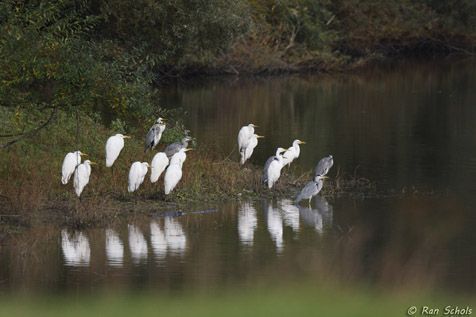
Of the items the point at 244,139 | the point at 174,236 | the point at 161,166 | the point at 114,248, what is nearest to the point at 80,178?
the point at 161,166

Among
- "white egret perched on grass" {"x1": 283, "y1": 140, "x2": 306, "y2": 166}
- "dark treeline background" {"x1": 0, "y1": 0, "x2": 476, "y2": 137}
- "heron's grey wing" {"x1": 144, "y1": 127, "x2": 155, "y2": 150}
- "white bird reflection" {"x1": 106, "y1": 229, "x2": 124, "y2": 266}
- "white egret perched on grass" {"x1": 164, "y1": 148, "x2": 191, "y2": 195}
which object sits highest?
"dark treeline background" {"x1": 0, "y1": 0, "x2": 476, "y2": 137}

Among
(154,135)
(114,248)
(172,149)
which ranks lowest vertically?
(114,248)

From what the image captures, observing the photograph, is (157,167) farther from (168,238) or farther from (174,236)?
(168,238)

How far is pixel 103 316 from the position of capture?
13.8 m

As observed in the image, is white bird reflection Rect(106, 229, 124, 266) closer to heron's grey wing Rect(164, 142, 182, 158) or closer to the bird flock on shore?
the bird flock on shore

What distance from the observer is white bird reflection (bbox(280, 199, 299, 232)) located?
20.2m

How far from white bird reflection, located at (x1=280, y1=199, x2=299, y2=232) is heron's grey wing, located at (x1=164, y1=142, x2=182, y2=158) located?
2.41 metres

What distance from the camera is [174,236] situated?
62.3 ft

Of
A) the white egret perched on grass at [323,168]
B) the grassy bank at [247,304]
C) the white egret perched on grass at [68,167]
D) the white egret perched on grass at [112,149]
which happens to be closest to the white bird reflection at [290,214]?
the white egret perched on grass at [323,168]

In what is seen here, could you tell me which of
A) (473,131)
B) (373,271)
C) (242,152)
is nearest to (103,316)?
(373,271)

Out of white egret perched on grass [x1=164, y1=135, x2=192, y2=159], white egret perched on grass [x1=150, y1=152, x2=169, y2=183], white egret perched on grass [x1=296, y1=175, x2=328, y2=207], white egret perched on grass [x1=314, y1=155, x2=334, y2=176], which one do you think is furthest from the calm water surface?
white egret perched on grass [x1=164, y1=135, x2=192, y2=159]

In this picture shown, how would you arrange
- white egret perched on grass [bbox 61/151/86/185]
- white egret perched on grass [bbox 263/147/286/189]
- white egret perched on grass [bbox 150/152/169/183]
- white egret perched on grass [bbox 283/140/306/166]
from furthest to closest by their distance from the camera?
white egret perched on grass [bbox 283/140/306/166]
white egret perched on grass [bbox 263/147/286/189]
white egret perched on grass [bbox 150/152/169/183]
white egret perched on grass [bbox 61/151/86/185]

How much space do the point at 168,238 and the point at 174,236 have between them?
16 centimetres

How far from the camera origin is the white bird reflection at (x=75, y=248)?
17219 millimetres
